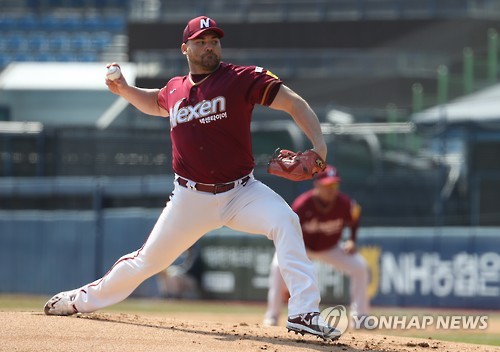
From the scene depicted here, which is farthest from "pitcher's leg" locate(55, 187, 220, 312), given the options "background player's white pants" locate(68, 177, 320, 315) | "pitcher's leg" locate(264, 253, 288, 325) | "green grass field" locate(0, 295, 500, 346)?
"green grass field" locate(0, 295, 500, 346)

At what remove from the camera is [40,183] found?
1575cm

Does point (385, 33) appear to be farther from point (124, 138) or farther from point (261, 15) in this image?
point (124, 138)

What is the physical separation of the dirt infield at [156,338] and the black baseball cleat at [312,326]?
0.29ft

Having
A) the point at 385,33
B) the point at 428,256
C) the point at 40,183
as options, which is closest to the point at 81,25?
the point at 385,33

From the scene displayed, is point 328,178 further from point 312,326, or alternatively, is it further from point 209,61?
point 312,326

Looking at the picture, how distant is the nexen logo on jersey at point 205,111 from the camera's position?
19.1ft

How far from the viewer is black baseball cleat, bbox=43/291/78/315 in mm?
6426

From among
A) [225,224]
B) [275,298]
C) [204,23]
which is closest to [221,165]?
[225,224]

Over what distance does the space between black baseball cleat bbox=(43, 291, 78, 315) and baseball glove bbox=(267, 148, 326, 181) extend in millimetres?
1683

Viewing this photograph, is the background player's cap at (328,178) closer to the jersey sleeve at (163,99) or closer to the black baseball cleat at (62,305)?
the jersey sleeve at (163,99)

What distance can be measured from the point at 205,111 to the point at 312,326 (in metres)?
1.41

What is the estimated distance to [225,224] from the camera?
6.04m

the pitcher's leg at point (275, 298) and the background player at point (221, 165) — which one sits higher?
the background player at point (221, 165)

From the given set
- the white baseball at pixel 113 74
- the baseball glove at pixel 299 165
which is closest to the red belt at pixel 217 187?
the baseball glove at pixel 299 165
